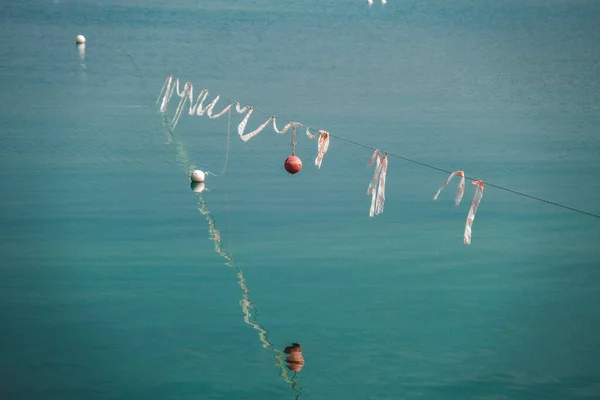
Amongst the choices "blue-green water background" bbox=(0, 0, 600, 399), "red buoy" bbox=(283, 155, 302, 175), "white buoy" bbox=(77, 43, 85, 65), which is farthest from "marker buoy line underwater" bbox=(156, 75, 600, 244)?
"white buoy" bbox=(77, 43, 85, 65)

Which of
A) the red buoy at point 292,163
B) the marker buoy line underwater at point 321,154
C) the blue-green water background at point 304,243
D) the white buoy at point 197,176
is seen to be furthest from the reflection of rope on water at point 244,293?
the red buoy at point 292,163

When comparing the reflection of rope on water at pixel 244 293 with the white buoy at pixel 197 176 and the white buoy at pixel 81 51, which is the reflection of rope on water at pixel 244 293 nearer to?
the white buoy at pixel 197 176

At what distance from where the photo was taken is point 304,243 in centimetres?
1525

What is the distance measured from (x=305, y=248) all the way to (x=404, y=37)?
3044cm

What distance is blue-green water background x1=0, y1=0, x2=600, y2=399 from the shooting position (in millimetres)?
11086

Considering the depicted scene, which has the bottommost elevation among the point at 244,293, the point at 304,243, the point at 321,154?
the point at 244,293

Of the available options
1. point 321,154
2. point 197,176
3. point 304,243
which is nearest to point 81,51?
point 197,176

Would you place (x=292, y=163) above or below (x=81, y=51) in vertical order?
below

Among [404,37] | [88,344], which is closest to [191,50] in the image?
[404,37]

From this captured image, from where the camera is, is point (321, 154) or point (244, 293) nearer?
point (244, 293)

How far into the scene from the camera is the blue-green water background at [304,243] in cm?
1109

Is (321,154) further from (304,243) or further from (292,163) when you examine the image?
(304,243)

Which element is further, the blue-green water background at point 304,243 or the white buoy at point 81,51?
the white buoy at point 81,51

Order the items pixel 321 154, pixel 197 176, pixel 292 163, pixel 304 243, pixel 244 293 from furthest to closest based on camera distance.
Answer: pixel 197 176 → pixel 304 243 → pixel 292 163 → pixel 321 154 → pixel 244 293
